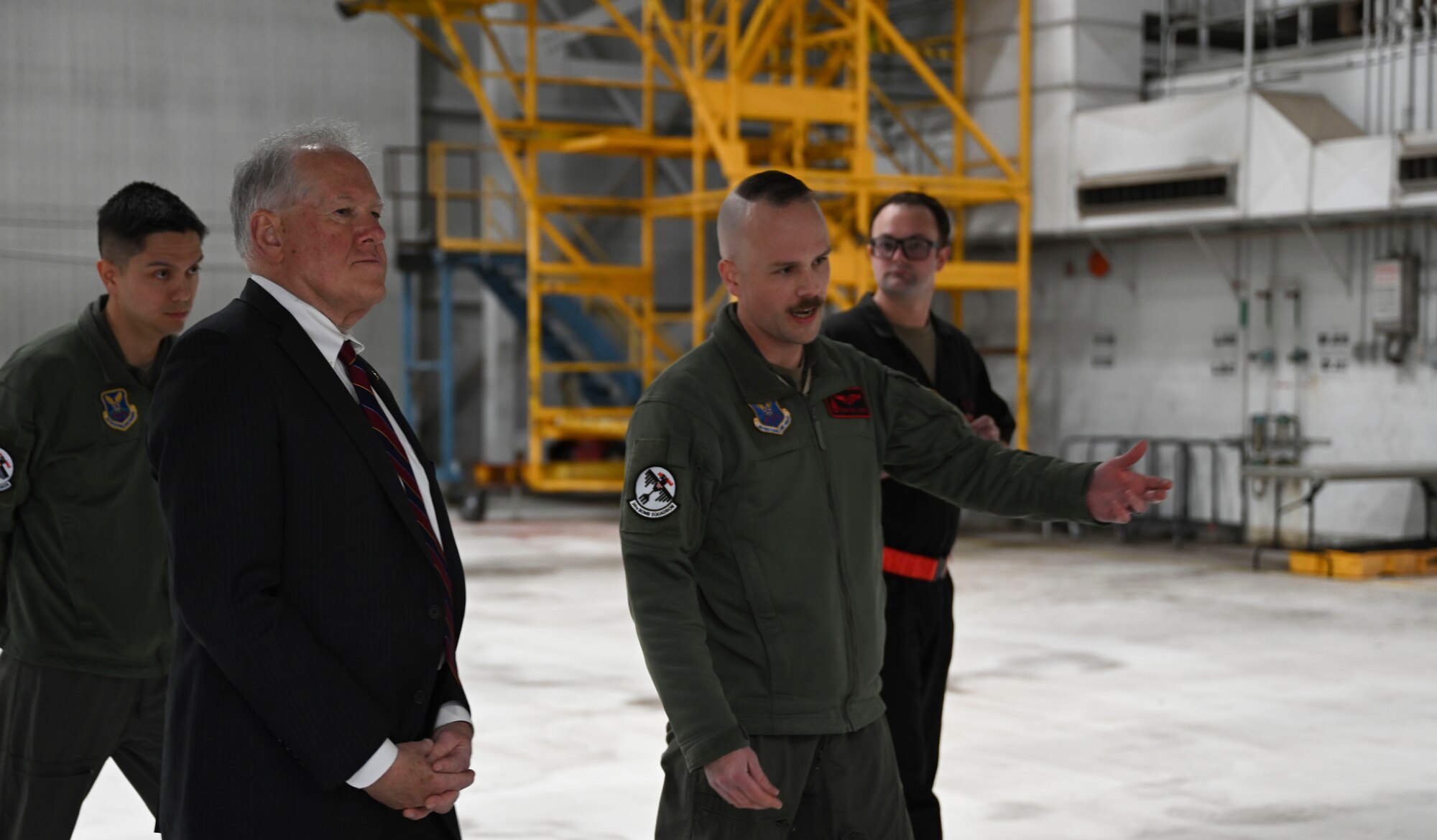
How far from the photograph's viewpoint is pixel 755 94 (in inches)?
618

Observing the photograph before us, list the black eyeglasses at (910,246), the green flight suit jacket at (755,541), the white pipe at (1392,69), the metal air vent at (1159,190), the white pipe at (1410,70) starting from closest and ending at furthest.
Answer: the green flight suit jacket at (755,541), the black eyeglasses at (910,246), the white pipe at (1410,70), the white pipe at (1392,69), the metal air vent at (1159,190)

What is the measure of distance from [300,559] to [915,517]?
101 inches

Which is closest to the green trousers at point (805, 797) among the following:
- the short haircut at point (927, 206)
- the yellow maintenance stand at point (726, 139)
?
the short haircut at point (927, 206)

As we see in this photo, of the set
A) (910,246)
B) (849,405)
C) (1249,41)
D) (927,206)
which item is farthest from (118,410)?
(1249,41)

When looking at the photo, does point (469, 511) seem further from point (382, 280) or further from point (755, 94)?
point (382, 280)

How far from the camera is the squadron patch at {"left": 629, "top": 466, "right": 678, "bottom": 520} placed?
3.23m

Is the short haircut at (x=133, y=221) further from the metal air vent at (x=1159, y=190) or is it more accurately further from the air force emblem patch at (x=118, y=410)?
the metal air vent at (x=1159, y=190)

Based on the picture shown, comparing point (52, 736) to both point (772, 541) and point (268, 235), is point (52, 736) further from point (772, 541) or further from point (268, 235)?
point (772, 541)

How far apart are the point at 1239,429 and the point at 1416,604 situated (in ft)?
14.2

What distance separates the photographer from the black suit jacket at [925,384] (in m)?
4.82

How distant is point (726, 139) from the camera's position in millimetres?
16078

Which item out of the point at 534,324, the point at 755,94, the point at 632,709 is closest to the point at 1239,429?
the point at 755,94

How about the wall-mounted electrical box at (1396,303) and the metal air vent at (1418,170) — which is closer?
the metal air vent at (1418,170)

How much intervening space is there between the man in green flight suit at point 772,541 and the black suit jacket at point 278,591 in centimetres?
64
